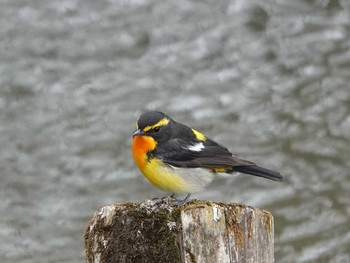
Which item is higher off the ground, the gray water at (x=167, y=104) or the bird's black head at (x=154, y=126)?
the gray water at (x=167, y=104)

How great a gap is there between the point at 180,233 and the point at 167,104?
27.4 ft

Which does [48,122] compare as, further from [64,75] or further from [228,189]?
[228,189]

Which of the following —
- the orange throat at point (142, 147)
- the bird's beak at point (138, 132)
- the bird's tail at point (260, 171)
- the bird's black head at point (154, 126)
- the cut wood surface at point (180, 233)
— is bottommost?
the cut wood surface at point (180, 233)

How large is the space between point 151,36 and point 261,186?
338 cm

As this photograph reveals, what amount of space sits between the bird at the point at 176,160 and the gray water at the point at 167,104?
4800 mm

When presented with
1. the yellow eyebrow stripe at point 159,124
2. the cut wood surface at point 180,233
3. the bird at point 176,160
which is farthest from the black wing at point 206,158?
the cut wood surface at point 180,233

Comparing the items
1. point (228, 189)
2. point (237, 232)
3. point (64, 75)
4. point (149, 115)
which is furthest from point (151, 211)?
point (64, 75)

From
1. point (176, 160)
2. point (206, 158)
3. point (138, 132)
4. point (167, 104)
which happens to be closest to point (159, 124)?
point (138, 132)

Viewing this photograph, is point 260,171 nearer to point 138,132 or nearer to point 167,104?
point 138,132

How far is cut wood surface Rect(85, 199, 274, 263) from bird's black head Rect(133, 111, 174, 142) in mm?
1442

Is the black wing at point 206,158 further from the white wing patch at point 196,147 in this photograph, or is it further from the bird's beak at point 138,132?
the bird's beak at point 138,132

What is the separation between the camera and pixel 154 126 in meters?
6.80

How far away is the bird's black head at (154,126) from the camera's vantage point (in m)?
6.77

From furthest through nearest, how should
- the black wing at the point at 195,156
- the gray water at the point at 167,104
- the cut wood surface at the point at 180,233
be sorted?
the gray water at the point at 167,104 < the black wing at the point at 195,156 < the cut wood surface at the point at 180,233
